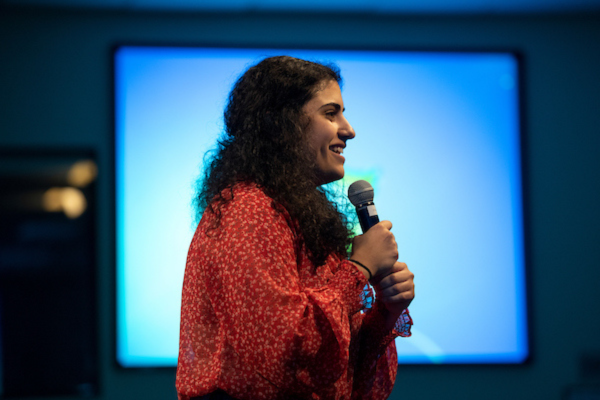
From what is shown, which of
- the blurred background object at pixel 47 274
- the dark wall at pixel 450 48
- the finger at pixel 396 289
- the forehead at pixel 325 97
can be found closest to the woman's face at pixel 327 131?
the forehead at pixel 325 97

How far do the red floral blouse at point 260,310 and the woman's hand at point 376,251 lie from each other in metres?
0.04

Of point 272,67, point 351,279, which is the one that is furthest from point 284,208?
point 272,67

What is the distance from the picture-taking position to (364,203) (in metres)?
1.22

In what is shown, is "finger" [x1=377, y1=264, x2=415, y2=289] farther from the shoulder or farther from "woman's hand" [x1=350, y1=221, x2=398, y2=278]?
the shoulder

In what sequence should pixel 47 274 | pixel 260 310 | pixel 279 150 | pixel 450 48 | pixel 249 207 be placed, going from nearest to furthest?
pixel 260 310
pixel 249 207
pixel 279 150
pixel 47 274
pixel 450 48

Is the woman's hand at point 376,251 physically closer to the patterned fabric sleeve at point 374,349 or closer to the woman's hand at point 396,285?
the woman's hand at point 396,285

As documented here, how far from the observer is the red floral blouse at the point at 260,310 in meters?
0.88

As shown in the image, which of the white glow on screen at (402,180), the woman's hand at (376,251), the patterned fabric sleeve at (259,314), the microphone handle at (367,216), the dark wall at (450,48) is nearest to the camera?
the patterned fabric sleeve at (259,314)

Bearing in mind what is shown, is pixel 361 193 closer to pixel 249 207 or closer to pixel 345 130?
pixel 345 130

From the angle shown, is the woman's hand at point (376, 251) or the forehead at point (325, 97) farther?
the forehead at point (325, 97)

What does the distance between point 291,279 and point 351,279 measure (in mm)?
106

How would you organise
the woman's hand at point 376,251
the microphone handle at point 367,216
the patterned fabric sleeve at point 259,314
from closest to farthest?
1. the patterned fabric sleeve at point 259,314
2. the woman's hand at point 376,251
3. the microphone handle at point 367,216

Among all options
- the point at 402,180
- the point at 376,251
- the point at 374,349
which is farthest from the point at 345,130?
the point at 402,180

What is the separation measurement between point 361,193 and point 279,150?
0.21 m
